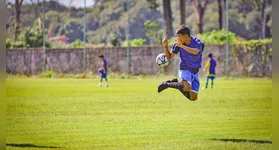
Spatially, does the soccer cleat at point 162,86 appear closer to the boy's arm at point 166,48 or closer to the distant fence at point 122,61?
the boy's arm at point 166,48

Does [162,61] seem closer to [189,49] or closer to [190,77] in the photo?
[190,77]

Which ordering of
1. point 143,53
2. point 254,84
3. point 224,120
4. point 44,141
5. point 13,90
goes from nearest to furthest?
point 44,141, point 224,120, point 13,90, point 254,84, point 143,53

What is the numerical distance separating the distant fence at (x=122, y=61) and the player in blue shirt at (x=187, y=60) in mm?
19414

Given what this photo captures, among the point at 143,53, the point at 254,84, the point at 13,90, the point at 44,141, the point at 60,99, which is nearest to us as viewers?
the point at 44,141

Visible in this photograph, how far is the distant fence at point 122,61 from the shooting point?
3141cm

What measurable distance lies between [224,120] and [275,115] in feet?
14.2

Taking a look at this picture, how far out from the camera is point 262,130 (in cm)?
1368

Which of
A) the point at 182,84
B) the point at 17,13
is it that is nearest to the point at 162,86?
the point at 182,84

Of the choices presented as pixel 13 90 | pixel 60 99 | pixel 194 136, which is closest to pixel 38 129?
pixel 194 136

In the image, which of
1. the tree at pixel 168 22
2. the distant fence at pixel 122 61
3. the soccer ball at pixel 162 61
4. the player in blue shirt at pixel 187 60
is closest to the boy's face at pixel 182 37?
the player in blue shirt at pixel 187 60

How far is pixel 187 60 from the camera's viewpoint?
12.0 m

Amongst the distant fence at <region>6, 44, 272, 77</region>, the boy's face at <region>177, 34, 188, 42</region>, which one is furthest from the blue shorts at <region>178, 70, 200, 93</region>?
the distant fence at <region>6, 44, 272, 77</region>

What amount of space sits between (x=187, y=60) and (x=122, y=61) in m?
21.3

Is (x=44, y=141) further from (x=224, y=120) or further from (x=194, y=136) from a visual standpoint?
(x=224, y=120)
